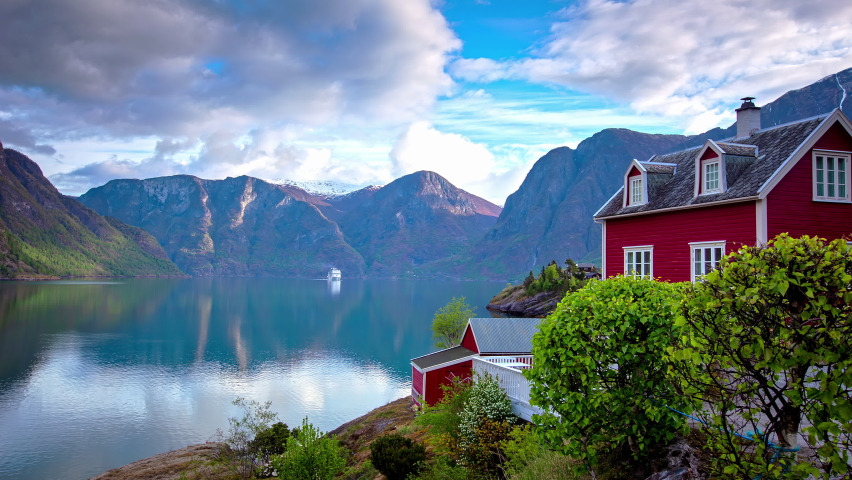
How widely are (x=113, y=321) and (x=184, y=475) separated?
8505 cm

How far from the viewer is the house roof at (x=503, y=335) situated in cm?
2897

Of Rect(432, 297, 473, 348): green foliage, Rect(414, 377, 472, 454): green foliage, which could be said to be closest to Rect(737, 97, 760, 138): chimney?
Rect(414, 377, 472, 454): green foliage

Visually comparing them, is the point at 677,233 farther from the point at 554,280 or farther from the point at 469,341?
the point at 554,280

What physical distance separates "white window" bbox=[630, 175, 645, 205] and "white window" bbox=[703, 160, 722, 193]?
3669mm

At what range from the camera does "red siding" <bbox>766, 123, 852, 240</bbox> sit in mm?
20703

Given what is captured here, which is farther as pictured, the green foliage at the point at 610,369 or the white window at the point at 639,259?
the white window at the point at 639,259

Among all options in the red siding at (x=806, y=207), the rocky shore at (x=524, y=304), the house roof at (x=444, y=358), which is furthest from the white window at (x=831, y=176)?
the rocky shore at (x=524, y=304)

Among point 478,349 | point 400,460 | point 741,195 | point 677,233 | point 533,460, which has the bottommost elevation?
point 400,460

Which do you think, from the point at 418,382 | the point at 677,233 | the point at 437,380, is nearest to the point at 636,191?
the point at 677,233

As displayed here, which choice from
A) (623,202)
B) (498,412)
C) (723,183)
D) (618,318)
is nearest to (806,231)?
(723,183)

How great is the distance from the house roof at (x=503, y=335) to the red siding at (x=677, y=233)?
215 inches

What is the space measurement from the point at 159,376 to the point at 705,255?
55.1 metres

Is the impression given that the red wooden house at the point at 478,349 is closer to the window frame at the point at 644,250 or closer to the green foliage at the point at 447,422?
the window frame at the point at 644,250

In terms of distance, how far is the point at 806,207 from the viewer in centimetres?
2106
